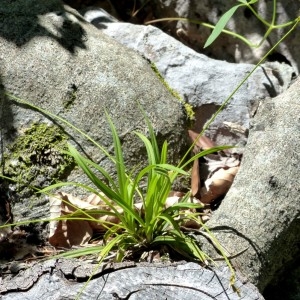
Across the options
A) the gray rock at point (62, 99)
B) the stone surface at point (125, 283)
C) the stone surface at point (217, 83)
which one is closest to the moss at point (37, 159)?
the gray rock at point (62, 99)

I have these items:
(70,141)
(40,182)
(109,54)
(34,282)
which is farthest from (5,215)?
(109,54)

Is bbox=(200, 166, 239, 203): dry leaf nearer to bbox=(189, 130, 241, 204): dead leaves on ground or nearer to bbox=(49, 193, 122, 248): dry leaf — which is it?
bbox=(189, 130, 241, 204): dead leaves on ground

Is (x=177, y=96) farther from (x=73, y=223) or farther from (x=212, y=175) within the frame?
(x=73, y=223)

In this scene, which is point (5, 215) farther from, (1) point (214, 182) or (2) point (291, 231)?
(2) point (291, 231)

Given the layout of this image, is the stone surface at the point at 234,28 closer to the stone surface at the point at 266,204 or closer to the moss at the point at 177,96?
the moss at the point at 177,96

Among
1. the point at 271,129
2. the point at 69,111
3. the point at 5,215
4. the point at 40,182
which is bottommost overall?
the point at 5,215

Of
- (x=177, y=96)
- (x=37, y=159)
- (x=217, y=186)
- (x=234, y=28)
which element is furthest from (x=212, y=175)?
(x=234, y=28)
